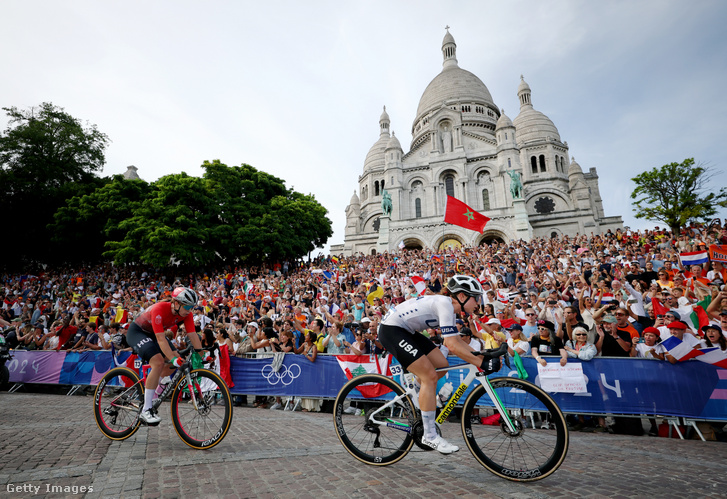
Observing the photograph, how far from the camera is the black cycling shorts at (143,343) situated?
15.5 ft

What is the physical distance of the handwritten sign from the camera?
6.28 metres

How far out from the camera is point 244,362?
8.87 meters

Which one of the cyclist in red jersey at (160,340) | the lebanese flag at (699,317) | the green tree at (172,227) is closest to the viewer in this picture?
the cyclist in red jersey at (160,340)

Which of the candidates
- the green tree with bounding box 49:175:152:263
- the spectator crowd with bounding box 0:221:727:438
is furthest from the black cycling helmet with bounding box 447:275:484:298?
the green tree with bounding box 49:175:152:263

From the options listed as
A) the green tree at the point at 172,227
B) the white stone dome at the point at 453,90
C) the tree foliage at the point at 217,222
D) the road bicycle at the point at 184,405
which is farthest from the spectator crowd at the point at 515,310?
the white stone dome at the point at 453,90

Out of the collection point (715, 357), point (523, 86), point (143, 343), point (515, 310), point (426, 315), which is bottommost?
point (715, 357)

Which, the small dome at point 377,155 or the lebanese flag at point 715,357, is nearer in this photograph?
the lebanese flag at point 715,357

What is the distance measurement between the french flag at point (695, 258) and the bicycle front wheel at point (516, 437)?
9925mm

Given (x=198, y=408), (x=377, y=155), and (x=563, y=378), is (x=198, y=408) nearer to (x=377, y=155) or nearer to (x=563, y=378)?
(x=563, y=378)

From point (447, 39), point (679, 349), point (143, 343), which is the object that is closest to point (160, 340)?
point (143, 343)

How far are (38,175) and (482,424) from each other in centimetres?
4631

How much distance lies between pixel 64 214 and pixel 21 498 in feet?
127

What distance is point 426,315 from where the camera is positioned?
3629mm

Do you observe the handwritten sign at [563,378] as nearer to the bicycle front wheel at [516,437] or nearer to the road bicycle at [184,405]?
the bicycle front wheel at [516,437]
